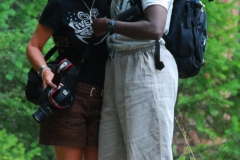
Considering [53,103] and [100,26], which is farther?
[53,103]

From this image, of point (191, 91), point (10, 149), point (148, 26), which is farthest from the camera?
point (191, 91)

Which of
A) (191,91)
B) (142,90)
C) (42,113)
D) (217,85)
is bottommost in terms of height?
(191,91)

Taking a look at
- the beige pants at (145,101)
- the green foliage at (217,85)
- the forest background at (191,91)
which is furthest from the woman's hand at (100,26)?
the green foliage at (217,85)

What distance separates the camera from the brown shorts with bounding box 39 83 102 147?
347 cm

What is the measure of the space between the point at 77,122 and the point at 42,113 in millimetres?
252

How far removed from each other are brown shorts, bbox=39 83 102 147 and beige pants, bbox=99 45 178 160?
244 mm

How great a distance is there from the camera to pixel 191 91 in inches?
267

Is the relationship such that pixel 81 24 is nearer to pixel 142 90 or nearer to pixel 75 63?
pixel 75 63

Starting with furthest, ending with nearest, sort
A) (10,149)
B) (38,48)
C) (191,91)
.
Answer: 1. (191,91)
2. (10,149)
3. (38,48)

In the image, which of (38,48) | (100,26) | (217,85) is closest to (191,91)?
(217,85)

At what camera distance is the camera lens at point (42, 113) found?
334 cm

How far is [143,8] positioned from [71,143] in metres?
0.98

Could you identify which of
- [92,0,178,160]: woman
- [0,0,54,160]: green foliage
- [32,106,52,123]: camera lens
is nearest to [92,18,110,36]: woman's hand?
[92,0,178,160]: woman

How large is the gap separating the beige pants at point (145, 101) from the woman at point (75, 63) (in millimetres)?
220
